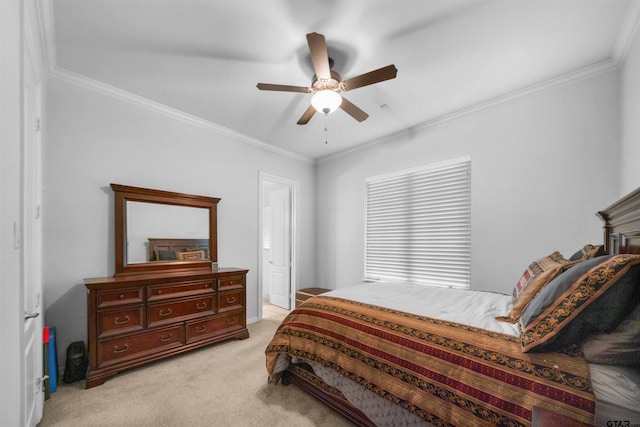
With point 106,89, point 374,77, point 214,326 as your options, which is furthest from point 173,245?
point 374,77

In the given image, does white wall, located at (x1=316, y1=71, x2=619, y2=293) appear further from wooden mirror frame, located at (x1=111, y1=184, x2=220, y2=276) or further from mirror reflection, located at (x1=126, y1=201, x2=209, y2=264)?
mirror reflection, located at (x1=126, y1=201, x2=209, y2=264)

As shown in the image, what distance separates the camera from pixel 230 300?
3.27 metres

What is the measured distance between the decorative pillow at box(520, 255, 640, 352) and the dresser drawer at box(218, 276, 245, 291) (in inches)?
114

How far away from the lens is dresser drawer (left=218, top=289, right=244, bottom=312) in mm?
3170

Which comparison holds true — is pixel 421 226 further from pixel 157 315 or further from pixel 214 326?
pixel 157 315

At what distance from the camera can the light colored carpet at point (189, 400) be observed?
1844mm

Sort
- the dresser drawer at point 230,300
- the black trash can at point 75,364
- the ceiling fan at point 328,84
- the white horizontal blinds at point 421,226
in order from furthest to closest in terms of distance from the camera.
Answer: the white horizontal blinds at point 421,226, the dresser drawer at point 230,300, the black trash can at point 75,364, the ceiling fan at point 328,84

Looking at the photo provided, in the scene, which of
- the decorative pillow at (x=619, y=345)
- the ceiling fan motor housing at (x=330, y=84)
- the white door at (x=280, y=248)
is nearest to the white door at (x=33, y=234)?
the ceiling fan motor housing at (x=330, y=84)

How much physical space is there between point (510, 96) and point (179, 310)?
14.0ft

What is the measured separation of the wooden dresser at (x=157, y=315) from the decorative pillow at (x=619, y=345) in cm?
313

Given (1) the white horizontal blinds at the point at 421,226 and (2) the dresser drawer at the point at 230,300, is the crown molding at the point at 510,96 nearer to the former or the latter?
(1) the white horizontal blinds at the point at 421,226

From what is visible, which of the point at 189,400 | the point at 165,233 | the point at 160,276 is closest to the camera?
the point at 189,400

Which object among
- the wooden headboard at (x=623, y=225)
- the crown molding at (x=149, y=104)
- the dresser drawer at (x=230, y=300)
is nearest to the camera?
the wooden headboard at (x=623, y=225)

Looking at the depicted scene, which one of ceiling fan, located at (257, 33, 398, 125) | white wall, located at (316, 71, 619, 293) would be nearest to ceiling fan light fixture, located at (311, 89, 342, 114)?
ceiling fan, located at (257, 33, 398, 125)
